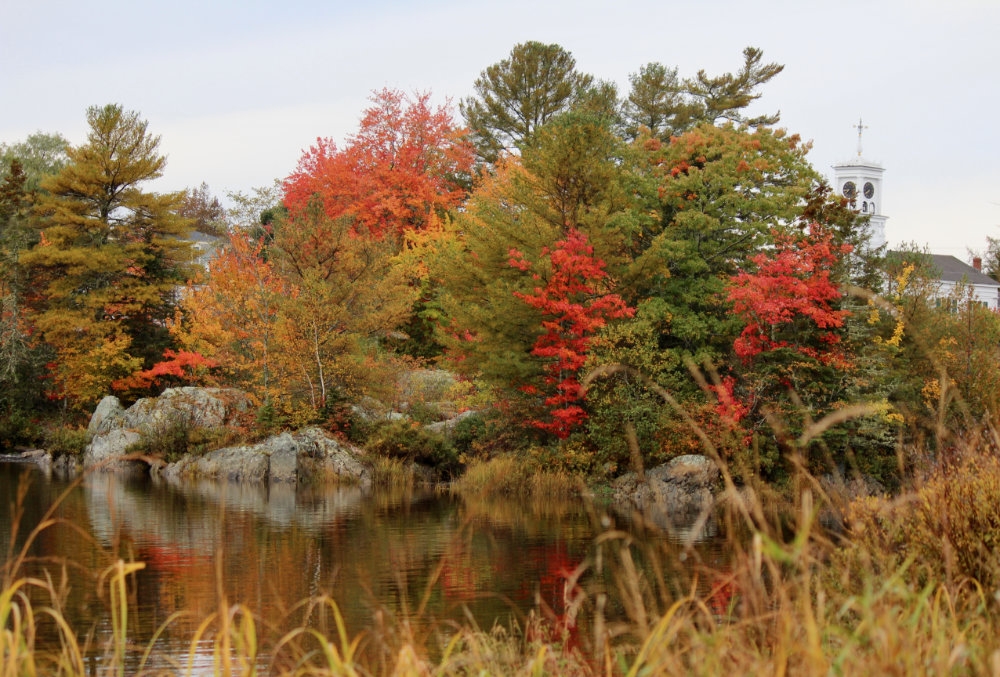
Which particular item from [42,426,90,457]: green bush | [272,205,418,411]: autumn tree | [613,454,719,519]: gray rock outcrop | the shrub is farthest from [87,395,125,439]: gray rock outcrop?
the shrub

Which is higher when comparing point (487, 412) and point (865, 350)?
point (865, 350)

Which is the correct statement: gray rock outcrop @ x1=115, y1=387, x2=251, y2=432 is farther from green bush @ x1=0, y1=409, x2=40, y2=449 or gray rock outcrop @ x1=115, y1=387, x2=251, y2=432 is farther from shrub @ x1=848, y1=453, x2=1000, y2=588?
shrub @ x1=848, y1=453, x2=1000, y2=588

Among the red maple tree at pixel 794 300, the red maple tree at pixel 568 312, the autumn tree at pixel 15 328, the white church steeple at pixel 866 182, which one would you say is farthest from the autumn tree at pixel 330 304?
the white church steeple at pixel 866 182

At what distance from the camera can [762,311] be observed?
77.9ft

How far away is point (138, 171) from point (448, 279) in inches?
670

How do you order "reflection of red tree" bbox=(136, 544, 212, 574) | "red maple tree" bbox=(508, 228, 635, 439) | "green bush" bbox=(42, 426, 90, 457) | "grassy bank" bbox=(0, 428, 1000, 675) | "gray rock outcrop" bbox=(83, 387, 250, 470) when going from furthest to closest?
1. "green bush" bbox=(42, 426, 90, 457)
2. "gray rock outcrop" bbox=(83, 387, 250, 470)
3. "red maple tree" bbox=(508, 228, 635, 439)
4. "reflection of red tree" bbox=(136, 544, 212, 574)
5. "grassy bank" bbox=(0, 428, 1000, 675)

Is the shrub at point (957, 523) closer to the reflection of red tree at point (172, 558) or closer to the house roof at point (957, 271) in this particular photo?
the reflection of red tree at point (172, 558)

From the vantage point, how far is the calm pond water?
40.6 ft

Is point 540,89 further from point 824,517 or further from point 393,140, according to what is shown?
point 824,517

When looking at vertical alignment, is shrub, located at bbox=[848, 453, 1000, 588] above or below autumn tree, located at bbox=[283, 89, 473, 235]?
below

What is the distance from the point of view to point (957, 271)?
244 feet

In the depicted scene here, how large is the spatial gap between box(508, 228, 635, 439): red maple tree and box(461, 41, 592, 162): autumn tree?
25.2 meters

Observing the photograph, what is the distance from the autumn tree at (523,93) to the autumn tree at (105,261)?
16.8 meters

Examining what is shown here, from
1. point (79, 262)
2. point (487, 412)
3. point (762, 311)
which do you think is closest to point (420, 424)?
point (487, 412)
